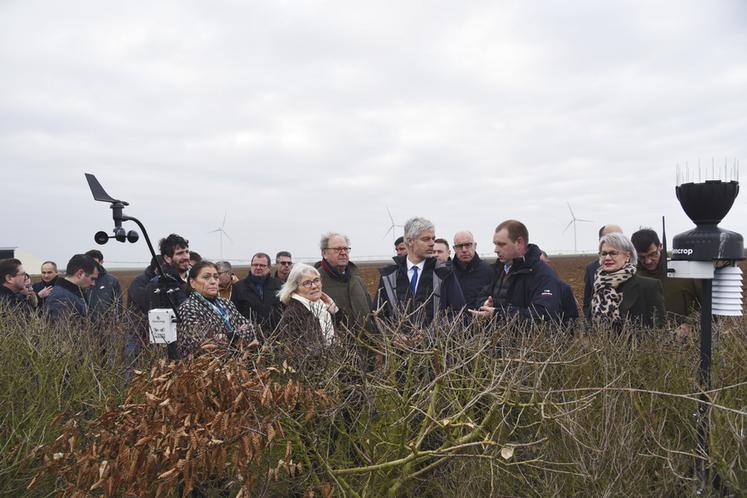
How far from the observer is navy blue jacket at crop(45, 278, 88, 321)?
583cm

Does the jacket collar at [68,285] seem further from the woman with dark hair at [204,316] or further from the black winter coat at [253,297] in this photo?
the woman with dark hair at [204,316]

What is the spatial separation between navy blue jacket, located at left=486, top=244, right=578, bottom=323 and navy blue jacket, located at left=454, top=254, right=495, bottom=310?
860 mm

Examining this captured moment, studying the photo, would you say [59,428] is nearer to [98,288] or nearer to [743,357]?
[98,288]

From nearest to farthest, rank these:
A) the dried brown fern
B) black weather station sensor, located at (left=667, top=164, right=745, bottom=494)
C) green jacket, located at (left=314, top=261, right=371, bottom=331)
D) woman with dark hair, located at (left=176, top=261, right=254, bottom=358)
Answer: the dried brown fern < black weather station sensor, located at (left=667, top=164, right=745, bottom=494) < woman with dark hair, located at (left=176, top=261, right=254, bottom=358) < green jacket, located at (left=314, top=261, right=371, bottom=331)

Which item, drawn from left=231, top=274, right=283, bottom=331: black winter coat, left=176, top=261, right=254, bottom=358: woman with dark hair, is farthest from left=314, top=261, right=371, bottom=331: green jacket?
left=231, top=274, right=283, bottom=331: black winter coat

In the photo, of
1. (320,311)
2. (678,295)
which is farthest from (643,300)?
(320,311)

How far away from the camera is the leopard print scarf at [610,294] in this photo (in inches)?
190

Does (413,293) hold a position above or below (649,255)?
below

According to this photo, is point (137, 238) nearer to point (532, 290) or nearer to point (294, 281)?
point (294, 281)

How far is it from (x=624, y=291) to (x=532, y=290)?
2.28ft

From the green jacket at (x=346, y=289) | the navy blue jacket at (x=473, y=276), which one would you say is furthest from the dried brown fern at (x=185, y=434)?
the navy blue jacket at (x=473, y=276)

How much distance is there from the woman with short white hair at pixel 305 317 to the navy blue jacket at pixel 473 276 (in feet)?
5.66

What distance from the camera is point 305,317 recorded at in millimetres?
4492

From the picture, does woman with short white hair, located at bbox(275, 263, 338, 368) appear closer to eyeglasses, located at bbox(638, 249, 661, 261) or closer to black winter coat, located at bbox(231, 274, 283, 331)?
black winter coat, located at bbox(231, 274, 283, 331)
